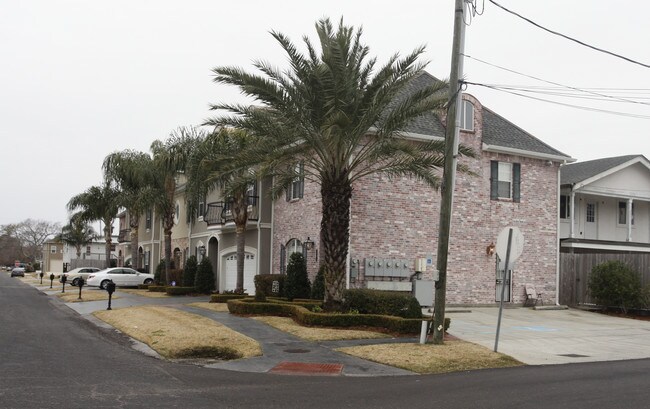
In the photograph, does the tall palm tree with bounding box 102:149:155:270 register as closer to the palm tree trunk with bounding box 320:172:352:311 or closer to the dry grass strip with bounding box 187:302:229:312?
the dry grass strip with bounding box 187:302:229:312

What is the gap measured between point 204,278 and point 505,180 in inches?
598

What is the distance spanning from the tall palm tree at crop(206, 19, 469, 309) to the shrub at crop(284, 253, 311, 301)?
4800mm

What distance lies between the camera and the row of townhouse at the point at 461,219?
74.1 feet

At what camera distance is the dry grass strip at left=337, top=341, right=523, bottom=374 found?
1202 centimetres

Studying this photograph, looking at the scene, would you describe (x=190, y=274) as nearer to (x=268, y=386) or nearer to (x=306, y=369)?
(x=306, y=369)

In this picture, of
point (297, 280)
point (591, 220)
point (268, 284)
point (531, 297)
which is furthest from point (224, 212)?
point (591, 220)

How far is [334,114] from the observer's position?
637 inches

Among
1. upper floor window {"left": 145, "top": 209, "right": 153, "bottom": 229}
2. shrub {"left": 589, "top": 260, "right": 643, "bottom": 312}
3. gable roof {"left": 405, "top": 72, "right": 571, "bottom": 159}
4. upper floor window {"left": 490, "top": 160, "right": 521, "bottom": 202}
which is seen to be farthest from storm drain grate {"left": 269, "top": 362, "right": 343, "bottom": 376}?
upper floor window {"left": 145, "top": 209, "right": 153, "bottom": 229}

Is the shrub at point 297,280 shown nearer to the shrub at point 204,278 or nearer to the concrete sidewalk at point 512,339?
the concrete sidewalk at point 512,339

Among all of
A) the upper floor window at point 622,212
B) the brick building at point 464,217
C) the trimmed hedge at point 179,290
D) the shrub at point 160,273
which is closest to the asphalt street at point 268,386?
the brick building at point 464,217

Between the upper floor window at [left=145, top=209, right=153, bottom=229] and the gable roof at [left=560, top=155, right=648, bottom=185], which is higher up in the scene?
the gable roof at [left=560, top=155, right=648, bottom=185]

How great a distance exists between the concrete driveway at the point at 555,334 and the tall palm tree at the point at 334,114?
4645 millimetres

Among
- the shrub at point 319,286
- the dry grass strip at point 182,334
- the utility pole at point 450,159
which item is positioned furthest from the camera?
the shrub at point 319,286

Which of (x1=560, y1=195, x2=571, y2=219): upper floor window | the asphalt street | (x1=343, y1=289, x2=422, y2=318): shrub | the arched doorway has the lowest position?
the asphalt street
